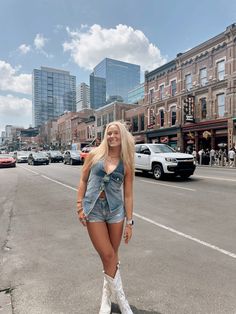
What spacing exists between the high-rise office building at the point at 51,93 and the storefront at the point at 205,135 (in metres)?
115

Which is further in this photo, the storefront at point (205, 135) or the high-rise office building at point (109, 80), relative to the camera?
the high-rise office building at point (109, 80)

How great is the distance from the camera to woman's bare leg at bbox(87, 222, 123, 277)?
107 inches

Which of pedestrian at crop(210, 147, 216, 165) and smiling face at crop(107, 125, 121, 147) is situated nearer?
smiling face at crop(107, 125, 121, 147)

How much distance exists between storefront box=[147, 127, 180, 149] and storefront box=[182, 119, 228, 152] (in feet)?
5.27

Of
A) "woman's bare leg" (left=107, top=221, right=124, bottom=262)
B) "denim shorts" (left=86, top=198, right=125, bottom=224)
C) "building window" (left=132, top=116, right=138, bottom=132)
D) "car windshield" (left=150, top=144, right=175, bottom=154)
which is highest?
"building window" (left=132, top=116, right=138, bottom=132)

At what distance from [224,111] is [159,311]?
2771cm

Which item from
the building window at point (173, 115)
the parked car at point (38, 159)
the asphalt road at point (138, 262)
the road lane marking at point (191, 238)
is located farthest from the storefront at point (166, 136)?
the road lane marking at point (191, 238)

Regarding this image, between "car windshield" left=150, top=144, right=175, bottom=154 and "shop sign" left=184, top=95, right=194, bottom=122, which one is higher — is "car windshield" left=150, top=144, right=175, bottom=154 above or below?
below

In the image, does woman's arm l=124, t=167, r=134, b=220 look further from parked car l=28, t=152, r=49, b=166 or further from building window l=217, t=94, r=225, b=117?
building window l=217, t=94, r=225, b=117

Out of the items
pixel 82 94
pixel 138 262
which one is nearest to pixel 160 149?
pixel 138 262

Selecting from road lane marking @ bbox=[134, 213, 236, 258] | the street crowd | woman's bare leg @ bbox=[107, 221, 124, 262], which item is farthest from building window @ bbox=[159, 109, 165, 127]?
woman's bare leg @ bbox=[107, 221, 124, 262]

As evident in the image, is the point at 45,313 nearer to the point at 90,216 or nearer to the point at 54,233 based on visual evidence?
the point at 90,216

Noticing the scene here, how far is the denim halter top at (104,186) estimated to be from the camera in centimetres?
275

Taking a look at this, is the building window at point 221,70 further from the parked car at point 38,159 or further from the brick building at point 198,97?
the parked car at point 38,159
